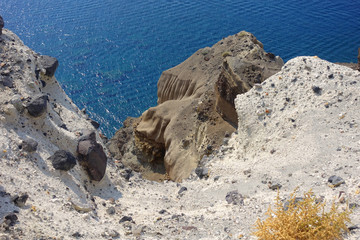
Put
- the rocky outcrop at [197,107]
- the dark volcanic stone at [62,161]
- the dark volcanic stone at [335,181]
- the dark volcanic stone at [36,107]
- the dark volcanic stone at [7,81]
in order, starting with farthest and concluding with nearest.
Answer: the rocky outcrop at [197,107]
the dark volcanic stone at [7,81]
the dark volcanic stone at [36,107]
the dark volcanic stone at [62,161]
the dark volcanic stone at [335,181]

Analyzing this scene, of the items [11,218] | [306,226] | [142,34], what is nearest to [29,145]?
[11,218]

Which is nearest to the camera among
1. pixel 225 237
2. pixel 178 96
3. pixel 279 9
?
pixel 225 237

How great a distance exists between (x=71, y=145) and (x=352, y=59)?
2485 cm

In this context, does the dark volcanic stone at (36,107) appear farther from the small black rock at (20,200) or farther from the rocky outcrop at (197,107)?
the rocky outcrop at (197,107)

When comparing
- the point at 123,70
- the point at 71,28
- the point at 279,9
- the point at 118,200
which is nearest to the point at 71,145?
the point at 118,200

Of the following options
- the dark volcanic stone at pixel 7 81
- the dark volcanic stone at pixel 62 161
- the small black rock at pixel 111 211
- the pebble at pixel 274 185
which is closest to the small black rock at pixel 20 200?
the dark volcanic stone at pixel 62 161

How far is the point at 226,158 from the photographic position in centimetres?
1112

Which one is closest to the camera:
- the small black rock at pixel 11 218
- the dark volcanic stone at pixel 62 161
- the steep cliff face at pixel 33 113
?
the small black rock at pixel 11 218

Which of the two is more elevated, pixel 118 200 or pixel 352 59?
pixel 118 200

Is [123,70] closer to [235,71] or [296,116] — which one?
[235,71]

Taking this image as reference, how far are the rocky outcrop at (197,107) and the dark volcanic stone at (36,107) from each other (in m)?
5.95

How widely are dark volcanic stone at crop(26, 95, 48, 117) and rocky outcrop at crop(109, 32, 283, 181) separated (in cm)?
595

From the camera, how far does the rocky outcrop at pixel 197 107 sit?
13898mm

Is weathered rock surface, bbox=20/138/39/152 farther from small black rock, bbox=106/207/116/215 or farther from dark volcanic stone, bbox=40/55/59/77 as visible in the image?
dark volcanic stone, bbox=40/55/59/77
